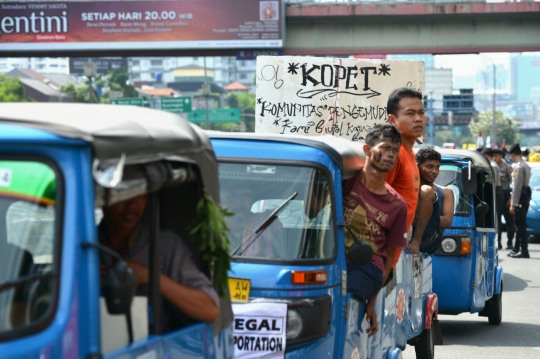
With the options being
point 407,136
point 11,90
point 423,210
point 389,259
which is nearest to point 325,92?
point 423,210

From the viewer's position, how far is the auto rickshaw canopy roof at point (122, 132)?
2742 mm

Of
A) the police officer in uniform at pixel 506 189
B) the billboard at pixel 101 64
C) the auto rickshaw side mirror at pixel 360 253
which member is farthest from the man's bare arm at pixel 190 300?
the billboard at pixel 101 64

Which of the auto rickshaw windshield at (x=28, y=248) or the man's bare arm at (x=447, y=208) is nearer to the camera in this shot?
the auto rickshaw windshield at (x=28, y=248)

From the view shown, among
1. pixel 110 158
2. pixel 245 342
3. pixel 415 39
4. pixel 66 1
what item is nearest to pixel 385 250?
pixel 245 342

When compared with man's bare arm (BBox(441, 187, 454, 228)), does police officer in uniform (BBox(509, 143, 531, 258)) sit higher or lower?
lower

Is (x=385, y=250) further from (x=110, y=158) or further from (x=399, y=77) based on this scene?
(x=399, y=77)

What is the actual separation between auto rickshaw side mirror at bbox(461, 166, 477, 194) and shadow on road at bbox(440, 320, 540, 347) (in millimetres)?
1490

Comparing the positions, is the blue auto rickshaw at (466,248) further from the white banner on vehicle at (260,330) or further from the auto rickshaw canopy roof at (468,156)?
the white banner on vehicle at (260,330)

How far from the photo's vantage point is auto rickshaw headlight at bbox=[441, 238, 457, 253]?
989 centimetres

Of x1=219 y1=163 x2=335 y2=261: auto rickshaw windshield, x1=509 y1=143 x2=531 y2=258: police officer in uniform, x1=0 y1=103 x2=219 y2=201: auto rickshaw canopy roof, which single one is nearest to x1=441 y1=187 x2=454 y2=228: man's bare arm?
x1=219 y1=163 x2=335 y2=261: auto rickshaw windshield

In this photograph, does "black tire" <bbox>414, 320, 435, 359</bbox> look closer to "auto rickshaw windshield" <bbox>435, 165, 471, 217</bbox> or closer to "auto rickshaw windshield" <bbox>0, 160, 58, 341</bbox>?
"auto rickshaw windshield" <bbox>435, 165, 471, 217</bbox>

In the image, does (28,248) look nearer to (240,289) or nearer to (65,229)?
(65,229)

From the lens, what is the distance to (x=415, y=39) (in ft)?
116

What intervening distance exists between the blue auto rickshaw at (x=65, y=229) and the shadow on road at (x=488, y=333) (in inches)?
278
